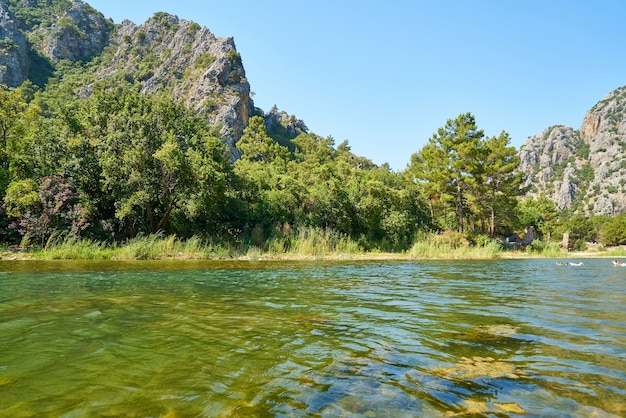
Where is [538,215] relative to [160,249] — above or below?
above

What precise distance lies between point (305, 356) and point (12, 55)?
10749 cm

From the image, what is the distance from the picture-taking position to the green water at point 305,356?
255 centimetres

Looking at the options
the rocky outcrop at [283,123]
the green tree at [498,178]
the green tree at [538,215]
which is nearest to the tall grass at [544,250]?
the green tree at [498,178]

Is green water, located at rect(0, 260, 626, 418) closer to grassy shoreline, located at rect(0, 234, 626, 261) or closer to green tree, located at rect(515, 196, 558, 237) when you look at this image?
grassy shoreline, located at rect(0, 234, 626, 261)

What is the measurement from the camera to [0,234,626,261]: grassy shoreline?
697 inches

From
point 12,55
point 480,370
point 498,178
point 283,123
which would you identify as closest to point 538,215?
point 498,178

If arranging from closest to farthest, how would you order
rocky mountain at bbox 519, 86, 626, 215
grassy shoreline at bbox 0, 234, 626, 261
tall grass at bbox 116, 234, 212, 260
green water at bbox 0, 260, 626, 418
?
green water at bbox 0, 260, 626, 418, grassy shoreline at bbox 0, 234, 626, 261, tall grass at bbox 116, 234, 212, 260, rocky mountain at bbox 519, 86, 626, 215

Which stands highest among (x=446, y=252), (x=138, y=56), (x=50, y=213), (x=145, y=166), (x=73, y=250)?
(x=138, y=56)

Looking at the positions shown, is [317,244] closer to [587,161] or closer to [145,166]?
[145,166]

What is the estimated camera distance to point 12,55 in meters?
82.3

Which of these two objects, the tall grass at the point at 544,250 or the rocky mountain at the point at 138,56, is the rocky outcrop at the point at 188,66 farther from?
the tall grass at the point at 544,250

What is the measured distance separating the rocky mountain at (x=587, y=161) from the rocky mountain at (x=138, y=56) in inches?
3553

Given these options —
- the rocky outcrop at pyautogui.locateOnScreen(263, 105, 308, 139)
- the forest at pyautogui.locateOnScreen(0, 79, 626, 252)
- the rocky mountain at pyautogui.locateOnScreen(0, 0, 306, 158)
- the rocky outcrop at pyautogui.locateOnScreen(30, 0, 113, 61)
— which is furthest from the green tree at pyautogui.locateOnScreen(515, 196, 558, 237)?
the rocky outcrop at pyautogui.locateOnScreen(30, 0, 113, 61)

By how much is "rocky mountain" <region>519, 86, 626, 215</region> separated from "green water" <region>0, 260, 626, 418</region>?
123343mm
